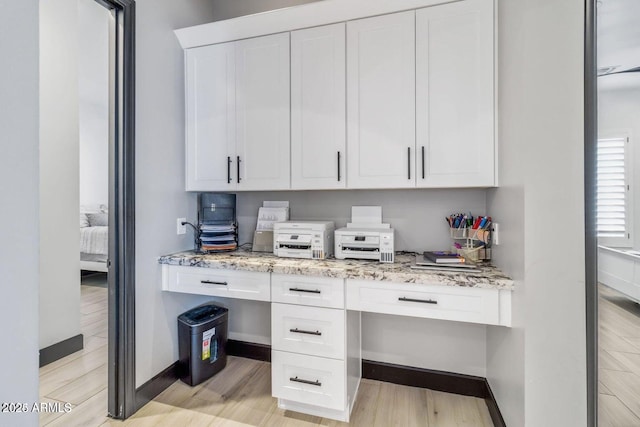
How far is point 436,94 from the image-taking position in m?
1.71

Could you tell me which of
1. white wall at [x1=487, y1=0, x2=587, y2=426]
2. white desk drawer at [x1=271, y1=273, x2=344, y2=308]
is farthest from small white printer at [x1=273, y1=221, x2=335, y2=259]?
white wall at [x1=487, y1=0, x2=587, y2=426]

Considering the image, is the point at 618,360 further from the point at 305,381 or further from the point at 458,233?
the point at 305,381

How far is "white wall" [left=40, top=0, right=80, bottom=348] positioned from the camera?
7.64 ft

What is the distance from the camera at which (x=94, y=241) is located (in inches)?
170

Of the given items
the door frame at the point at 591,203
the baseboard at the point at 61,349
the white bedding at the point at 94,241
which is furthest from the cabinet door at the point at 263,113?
the white bedding at the point at 94,241

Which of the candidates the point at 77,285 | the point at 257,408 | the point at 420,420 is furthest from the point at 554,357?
the point at 77,285

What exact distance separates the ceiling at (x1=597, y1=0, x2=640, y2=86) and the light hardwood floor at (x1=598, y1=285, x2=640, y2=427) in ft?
2.38

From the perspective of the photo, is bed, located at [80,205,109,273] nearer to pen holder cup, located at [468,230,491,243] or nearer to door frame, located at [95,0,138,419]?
door frame, located at [95,0,138,419]

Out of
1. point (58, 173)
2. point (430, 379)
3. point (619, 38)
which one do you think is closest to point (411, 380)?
point (430, 379)

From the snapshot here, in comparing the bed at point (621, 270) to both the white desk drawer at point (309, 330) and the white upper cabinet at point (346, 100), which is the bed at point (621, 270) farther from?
the white desk drawer at point (309, 330)

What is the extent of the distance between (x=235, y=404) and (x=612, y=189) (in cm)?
215

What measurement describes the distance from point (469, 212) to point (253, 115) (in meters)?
1.59

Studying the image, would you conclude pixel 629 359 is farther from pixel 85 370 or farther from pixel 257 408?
pixel 85 370

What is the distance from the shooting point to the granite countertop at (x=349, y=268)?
1.47 metres
